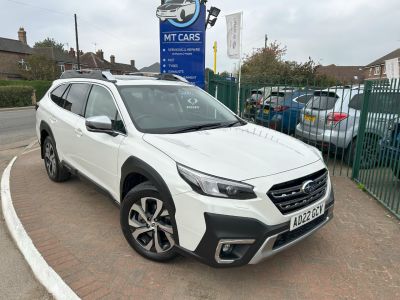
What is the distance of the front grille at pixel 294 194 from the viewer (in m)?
2.50

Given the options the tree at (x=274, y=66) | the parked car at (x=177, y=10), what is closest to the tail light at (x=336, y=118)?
the parked car at (x=177, y=10)

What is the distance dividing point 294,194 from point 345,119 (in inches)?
161

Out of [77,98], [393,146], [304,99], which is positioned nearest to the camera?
[393,146]

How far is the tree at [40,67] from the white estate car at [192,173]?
41603mm

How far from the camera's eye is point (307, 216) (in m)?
2.72

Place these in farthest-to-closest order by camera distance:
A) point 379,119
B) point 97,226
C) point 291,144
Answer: point 379,119, point 97,226, point 291,144

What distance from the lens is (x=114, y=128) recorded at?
3396 mm

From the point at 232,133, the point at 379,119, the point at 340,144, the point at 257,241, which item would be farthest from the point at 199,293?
the point at 340,144

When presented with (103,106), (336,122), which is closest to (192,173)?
(103,106)

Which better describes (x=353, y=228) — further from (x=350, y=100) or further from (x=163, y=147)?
(x=350, y=100)

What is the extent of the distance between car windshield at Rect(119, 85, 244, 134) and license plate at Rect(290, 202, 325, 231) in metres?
1.35

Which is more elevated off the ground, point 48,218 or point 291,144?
point 291,144

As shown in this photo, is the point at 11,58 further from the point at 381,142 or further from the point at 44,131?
the point at 381,142

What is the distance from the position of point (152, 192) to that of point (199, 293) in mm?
925
